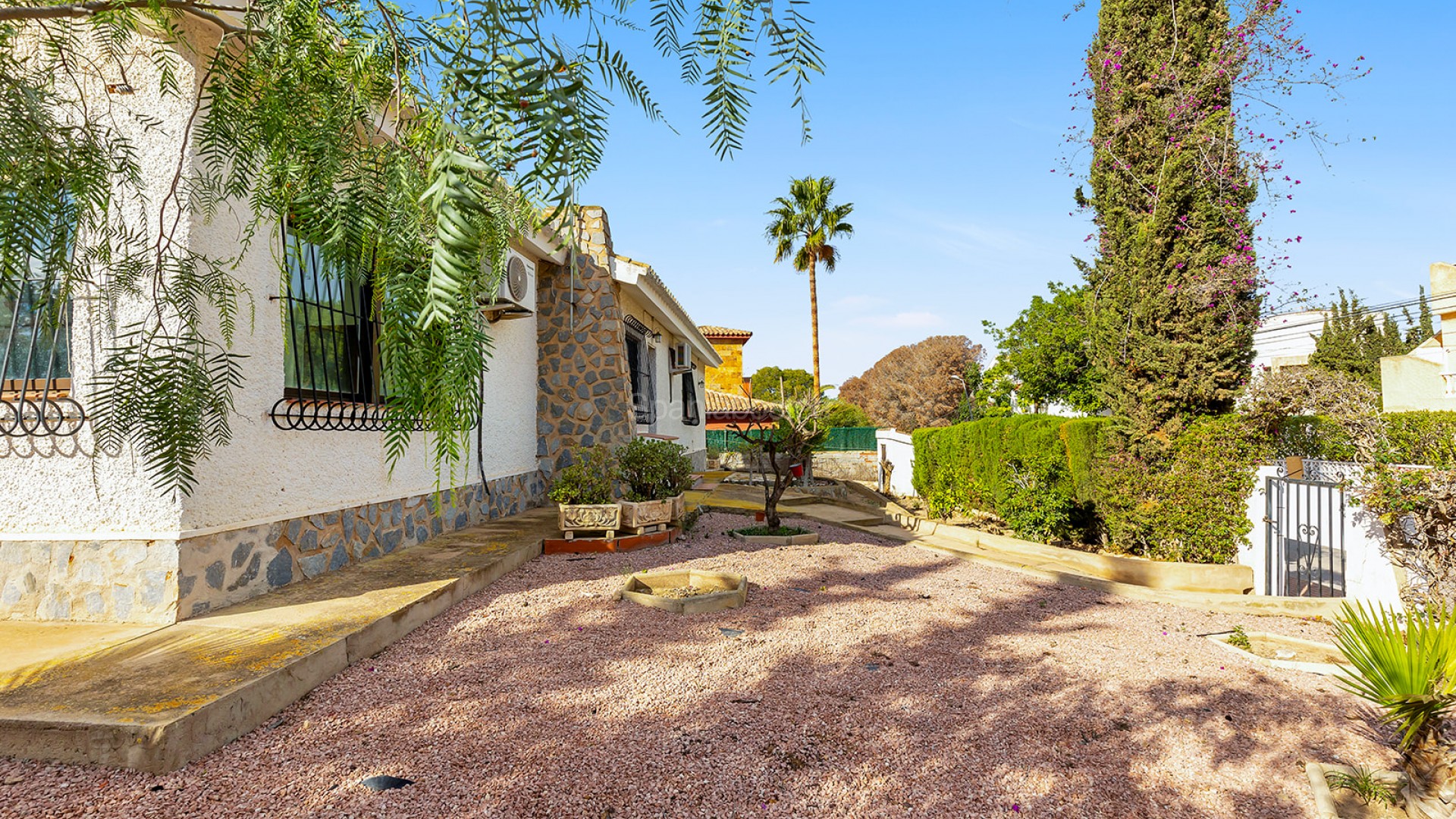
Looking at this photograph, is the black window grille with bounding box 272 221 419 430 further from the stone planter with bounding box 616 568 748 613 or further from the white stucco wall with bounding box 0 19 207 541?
the stone planter with bounding box 616 568 748 613

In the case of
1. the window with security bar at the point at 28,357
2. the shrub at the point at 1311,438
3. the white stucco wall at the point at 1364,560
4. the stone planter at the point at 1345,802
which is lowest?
the stone planter at the point at 1345,802

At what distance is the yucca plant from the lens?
243 cm

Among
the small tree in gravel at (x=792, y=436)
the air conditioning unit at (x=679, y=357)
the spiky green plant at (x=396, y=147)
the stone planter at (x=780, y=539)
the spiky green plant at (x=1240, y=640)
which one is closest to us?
the spiky green plant at (x=396, y=147)

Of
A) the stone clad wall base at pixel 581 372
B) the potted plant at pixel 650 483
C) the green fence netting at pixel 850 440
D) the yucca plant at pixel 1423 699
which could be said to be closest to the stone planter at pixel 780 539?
the potted plant at pixel 650 483

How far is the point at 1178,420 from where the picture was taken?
7.02 m

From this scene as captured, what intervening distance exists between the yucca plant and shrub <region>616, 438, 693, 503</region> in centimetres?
552

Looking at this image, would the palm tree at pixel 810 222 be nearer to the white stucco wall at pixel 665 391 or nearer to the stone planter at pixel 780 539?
the white stucco wall at pixel 665 391

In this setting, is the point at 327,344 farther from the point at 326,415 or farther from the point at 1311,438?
the point at 1311,438

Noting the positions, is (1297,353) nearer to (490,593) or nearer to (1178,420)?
(1178,420)

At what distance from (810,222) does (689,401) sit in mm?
13122

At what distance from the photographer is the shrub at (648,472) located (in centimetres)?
707

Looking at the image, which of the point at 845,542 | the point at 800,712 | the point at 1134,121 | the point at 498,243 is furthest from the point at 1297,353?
the point at 498,243

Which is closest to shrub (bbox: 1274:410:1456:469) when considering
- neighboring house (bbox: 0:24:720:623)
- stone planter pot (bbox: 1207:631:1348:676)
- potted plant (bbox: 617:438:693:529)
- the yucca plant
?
stone planter pot (bbox: 1207:631:1348:676)

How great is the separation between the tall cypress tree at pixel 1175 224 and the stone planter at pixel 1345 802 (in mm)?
4908
